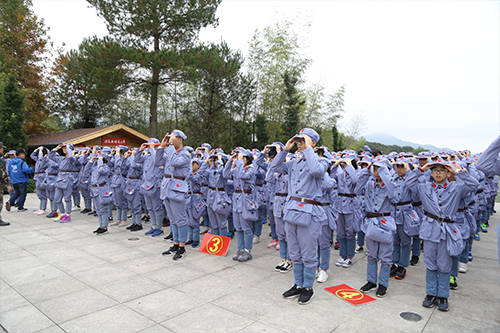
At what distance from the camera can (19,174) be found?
10891 mm

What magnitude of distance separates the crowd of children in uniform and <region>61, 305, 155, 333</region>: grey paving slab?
77.0 inches

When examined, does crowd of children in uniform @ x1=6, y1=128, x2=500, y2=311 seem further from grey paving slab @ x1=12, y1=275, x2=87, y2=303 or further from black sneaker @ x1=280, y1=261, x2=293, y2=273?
grey paving slab @ x1=12, y1=275, x2=87, y2=303

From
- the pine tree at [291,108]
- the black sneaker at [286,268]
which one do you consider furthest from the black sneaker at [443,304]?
the pine tree at [291,108]

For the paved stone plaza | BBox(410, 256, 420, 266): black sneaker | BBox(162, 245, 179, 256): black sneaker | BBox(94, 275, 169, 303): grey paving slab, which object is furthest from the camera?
BBox(162, 245, 179, 256): black sneaker

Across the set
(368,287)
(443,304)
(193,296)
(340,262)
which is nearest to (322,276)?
A: (368,287)

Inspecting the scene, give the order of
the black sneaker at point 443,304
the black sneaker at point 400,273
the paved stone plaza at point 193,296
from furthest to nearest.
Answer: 1. the black sneaker at point 400,273
2. the black sneaker at point 443,304
3. the paved stone plaza at point 193,296

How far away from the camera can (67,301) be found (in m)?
4.18

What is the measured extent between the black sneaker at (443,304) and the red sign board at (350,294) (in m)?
0.78

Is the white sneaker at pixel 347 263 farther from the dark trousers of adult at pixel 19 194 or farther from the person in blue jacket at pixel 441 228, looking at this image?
the dark trousers of adult at pixel 19 194

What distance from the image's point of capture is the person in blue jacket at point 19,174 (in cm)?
1077

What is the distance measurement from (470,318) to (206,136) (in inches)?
929

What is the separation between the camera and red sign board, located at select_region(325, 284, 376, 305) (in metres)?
4.25

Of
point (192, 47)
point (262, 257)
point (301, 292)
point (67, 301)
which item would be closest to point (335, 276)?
point (301, 292)

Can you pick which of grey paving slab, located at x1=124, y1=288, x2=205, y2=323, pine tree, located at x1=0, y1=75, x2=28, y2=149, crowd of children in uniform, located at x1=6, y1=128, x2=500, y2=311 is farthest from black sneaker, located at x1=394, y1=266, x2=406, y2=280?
pine tree, located at x1=0, y1=75, x2=28, y2=149
